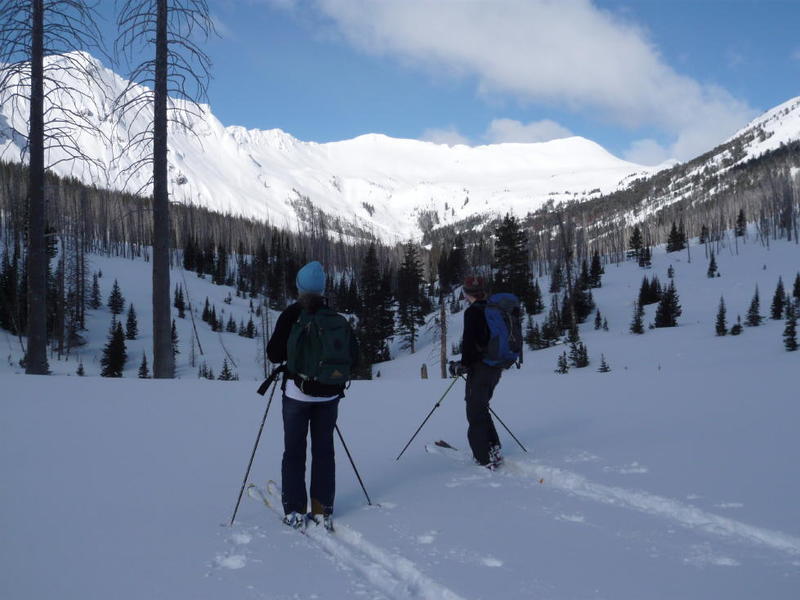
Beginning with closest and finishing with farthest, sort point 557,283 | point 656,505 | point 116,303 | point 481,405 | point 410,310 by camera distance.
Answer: point 656,505, point 481,405, point 410,310, point 116,303, point 557,283

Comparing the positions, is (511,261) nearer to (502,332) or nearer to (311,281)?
(502,332)

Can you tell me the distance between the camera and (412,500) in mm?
4328

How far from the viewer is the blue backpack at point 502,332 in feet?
16.5

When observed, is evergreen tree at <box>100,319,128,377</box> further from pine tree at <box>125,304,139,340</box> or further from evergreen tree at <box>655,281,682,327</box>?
evergreen tree at <box>655,281,682,327</box>

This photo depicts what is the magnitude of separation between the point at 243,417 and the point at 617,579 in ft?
17.3

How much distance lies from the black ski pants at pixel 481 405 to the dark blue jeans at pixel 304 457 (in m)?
1.74

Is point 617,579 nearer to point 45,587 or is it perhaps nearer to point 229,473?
point 45,587

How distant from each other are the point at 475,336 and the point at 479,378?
453 mm

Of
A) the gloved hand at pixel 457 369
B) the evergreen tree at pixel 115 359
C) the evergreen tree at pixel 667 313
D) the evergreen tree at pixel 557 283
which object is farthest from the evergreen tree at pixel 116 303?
the gloved hand at pixel 457 369

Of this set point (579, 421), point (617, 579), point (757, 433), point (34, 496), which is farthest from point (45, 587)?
point (757, 433)

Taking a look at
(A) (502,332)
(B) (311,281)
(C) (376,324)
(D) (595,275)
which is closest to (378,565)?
(B) (311,281)

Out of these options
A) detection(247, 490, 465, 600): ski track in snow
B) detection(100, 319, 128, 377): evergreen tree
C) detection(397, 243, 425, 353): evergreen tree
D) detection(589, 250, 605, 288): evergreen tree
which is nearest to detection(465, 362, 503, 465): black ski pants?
detection(247, 490, 465, 600): ski track in snow

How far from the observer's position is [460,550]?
331 centimetres

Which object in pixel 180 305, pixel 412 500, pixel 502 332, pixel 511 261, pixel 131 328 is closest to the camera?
pixel 412 500
